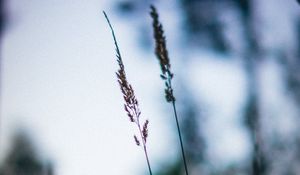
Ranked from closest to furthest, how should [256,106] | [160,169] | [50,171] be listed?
[50,171] < [256,106] < [160,169]

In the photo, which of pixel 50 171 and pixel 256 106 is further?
pixel 256 106

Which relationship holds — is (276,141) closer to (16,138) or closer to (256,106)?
(256,106)

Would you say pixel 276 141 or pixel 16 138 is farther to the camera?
pixel 16 138

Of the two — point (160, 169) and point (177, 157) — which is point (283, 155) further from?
point (160, 169)

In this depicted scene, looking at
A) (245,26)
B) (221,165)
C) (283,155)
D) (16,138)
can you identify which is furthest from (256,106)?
(16,138)

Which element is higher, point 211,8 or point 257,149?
point 211,8

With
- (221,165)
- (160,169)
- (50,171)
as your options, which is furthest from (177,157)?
(50,171)

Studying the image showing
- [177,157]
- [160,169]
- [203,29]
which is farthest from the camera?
[160,169]

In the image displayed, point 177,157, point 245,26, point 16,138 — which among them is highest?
point 245,26

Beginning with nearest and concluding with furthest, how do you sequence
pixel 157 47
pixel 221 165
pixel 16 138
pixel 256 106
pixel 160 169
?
1. pixel 157 47
2. pixel 256 106
3. pixel 221 165
4. pixel 160 169
5. pixel 16 138
